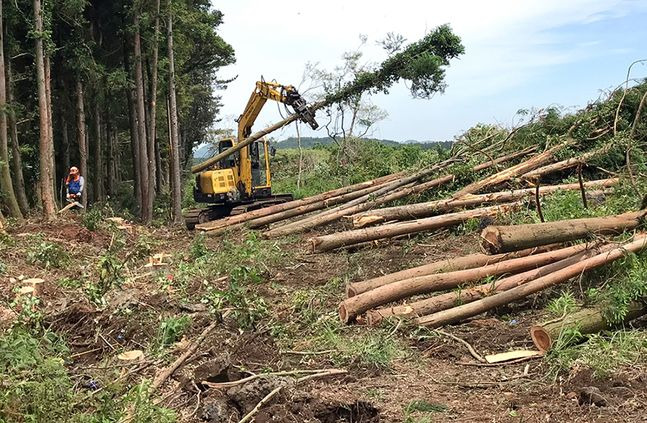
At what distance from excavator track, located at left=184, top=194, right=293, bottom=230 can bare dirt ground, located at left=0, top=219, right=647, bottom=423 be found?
7.49m

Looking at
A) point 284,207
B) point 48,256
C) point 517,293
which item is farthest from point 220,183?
point 517,293

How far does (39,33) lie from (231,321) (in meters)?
10.6

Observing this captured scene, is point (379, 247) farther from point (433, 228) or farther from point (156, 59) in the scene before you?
point (156, 59)

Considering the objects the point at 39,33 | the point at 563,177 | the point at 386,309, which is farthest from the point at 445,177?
the point at 39,33

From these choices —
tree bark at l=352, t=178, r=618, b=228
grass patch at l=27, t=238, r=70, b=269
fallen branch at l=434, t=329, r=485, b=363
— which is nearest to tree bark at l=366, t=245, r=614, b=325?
fallen branch at l=434, t=329, r=485, b=363

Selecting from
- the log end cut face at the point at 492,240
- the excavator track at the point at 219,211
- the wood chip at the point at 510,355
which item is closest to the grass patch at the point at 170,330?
the wood chip at the point at 510,355

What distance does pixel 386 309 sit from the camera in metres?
5.91

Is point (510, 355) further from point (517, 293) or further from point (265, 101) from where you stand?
point (265, 101)

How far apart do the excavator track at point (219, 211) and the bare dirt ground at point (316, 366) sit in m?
7.49

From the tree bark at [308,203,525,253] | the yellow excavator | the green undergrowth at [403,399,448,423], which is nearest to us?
the green undergrowth at [403,399,448,423]

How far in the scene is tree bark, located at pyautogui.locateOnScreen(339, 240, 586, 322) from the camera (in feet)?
19.3

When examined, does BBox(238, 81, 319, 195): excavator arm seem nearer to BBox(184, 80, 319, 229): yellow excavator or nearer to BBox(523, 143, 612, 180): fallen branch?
BBox(184, 80, 319, 229): yellow excavator

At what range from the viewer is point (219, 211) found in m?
16.3

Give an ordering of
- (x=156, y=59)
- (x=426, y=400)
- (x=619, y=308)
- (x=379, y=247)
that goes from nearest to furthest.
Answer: (x=426, y=400) → (x=619, y=308) → (x=379, y=247) → (x=156, y=59)
